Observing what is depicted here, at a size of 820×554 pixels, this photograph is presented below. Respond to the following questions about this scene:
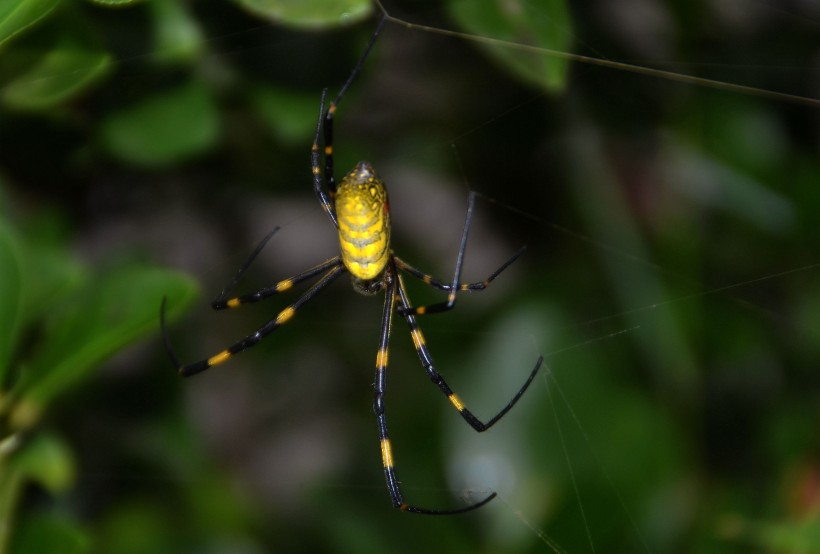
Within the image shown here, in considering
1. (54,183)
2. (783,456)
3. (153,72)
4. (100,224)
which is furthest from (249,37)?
(783,456)

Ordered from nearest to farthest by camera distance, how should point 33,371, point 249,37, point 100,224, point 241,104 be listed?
point 33,371 → point 249,37 → point 241,104 → point 100,224

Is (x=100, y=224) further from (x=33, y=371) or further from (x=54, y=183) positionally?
(x=33, y=371)

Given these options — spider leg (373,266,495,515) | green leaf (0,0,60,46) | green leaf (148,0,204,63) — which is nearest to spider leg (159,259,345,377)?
spider leg (373,266,495,515)

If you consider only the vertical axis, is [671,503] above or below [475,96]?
below

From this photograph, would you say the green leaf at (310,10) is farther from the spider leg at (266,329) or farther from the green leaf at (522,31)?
the spider leg at (266,329)

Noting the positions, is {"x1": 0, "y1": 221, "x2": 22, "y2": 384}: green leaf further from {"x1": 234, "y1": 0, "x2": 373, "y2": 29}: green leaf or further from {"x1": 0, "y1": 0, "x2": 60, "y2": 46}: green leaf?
{"x1": 234, "y1": 0, "x2": 373, "y2": 29}: green leaf

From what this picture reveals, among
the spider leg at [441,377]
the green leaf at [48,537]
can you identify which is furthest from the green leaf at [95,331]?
the spider leg at [441,377]

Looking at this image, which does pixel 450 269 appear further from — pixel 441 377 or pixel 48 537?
pixel 48 537
